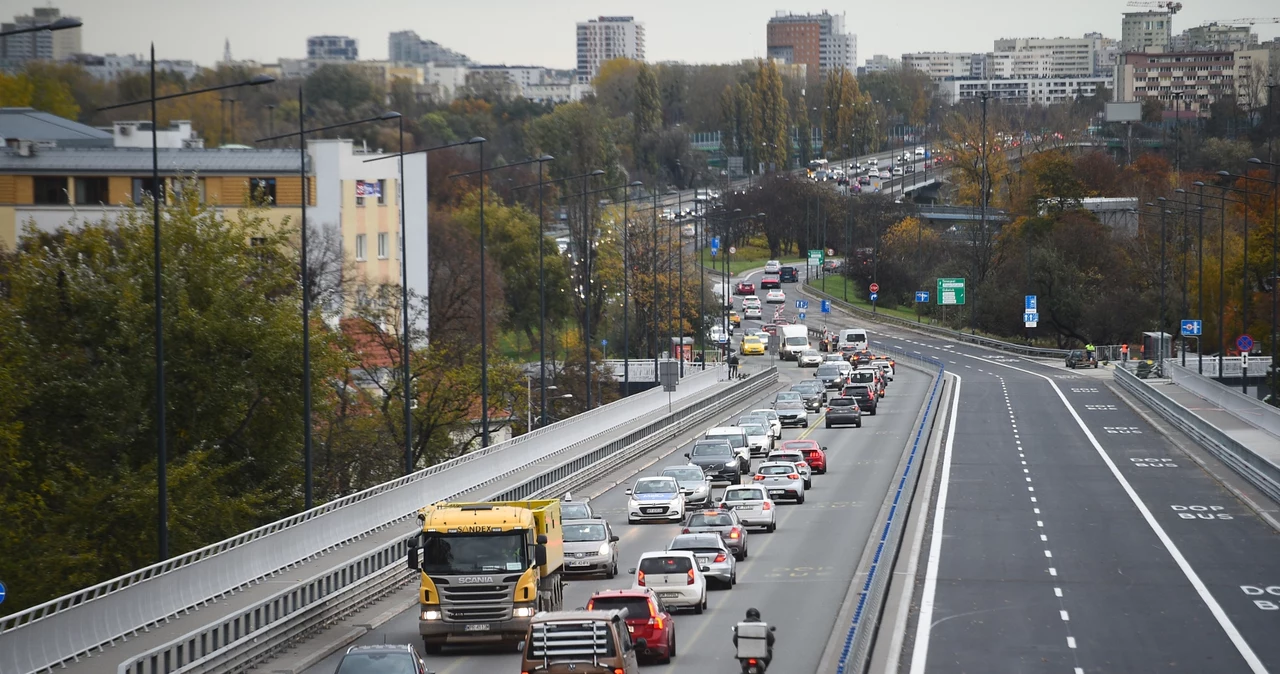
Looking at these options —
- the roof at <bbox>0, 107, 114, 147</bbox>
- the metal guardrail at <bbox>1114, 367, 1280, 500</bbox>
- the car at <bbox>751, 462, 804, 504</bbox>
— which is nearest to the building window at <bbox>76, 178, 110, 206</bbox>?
the roof at <bbox>0, 107, 114, 147</bbox>

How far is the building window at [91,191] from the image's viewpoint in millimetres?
80938

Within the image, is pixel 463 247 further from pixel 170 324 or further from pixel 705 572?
pixel 705 572

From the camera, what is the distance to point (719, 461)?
170 feet

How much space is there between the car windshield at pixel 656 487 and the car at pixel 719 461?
28.3 feet

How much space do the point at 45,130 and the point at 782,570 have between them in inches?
2816

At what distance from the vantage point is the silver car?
30.4m

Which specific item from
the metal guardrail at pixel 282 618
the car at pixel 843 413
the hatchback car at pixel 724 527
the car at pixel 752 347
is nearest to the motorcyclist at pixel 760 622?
the metal guardrail at pixel 282 618

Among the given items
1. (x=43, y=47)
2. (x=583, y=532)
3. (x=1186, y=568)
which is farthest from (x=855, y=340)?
(x=43, y=47)

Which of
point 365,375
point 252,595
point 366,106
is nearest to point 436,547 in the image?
point 252,595

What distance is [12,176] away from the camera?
8025 centimetres

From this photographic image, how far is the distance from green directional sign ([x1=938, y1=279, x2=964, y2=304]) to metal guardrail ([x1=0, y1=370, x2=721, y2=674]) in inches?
3225

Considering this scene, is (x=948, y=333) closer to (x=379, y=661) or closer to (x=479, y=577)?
(x=479, y=577)

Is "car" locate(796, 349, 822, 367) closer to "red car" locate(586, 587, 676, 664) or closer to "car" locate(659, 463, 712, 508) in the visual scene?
"car" locate(659, 463, 712, 508)

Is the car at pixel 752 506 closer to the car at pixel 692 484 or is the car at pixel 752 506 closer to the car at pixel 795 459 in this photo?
the car at pixel 692 484
